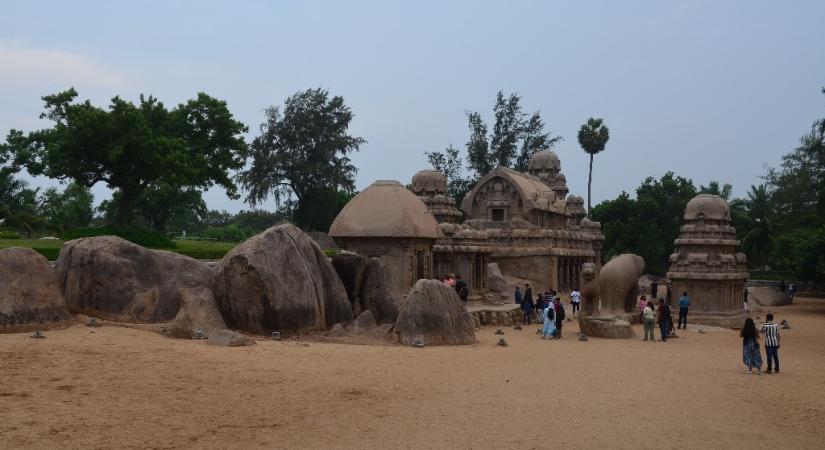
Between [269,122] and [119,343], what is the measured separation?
43111 mm

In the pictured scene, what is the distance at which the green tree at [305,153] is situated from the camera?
189 ft

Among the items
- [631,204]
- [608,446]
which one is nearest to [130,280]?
[608,446]

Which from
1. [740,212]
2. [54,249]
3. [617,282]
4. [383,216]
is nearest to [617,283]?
[617,282]

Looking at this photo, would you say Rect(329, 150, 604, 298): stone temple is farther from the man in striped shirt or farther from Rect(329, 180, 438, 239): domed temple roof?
the man in striped shirt

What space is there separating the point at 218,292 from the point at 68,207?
5208 cm

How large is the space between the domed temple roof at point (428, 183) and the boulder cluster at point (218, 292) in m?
21.8

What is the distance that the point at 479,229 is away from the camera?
45.9 m

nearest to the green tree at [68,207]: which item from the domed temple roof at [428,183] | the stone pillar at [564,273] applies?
the domed temple roof at [428,183]

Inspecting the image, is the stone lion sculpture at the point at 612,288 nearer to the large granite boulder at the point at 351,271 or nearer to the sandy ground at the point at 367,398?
the large granite boulder at the point at 351,271

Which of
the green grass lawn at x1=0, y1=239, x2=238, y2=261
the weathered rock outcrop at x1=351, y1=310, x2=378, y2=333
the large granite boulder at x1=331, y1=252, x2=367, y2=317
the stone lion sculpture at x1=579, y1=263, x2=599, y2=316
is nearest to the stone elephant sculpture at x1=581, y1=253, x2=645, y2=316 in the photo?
the stone lion sculpture at x1=579, y1=263, x2=599, y2=316

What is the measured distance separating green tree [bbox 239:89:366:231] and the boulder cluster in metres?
36.7

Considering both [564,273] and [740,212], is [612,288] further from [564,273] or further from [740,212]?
[740,212]

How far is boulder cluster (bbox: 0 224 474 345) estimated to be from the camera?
1792cm

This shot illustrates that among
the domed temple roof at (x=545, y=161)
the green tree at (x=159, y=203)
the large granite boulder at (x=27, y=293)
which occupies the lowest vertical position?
the large granite boulder at (x=27, y=293)
